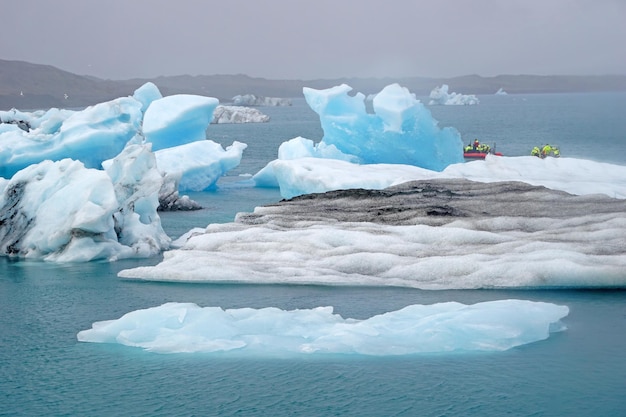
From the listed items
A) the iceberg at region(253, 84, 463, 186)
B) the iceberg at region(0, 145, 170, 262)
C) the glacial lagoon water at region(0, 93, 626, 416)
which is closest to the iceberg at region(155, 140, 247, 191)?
the iceberg at region(253, 84, 463, 186)

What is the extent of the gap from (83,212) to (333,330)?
27.7 ft

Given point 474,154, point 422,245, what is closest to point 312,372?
point 422,245

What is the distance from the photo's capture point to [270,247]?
55.5ft

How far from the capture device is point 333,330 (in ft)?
38.1

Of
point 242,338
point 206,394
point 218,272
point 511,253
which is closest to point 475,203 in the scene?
point 511,253

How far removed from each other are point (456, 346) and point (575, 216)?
8.53 metres

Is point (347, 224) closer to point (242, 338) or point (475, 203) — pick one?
point (475, 203)

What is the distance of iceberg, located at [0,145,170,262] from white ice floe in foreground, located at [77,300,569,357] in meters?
6.40

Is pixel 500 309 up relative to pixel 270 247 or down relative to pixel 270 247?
down

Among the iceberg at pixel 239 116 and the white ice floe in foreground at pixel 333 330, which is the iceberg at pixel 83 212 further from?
the iceberg at pixel 239 116

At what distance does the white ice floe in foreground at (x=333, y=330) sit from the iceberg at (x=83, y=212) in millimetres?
6400

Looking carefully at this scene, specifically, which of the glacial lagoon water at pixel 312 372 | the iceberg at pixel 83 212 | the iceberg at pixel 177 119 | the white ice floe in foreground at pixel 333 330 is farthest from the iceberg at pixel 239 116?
the white ice floe in foreground at pixel 333 330

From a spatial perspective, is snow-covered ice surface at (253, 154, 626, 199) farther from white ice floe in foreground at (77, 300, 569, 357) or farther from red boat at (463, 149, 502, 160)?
red boat at (463, 149, 502, 160)

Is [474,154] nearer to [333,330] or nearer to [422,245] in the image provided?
[422,245]
